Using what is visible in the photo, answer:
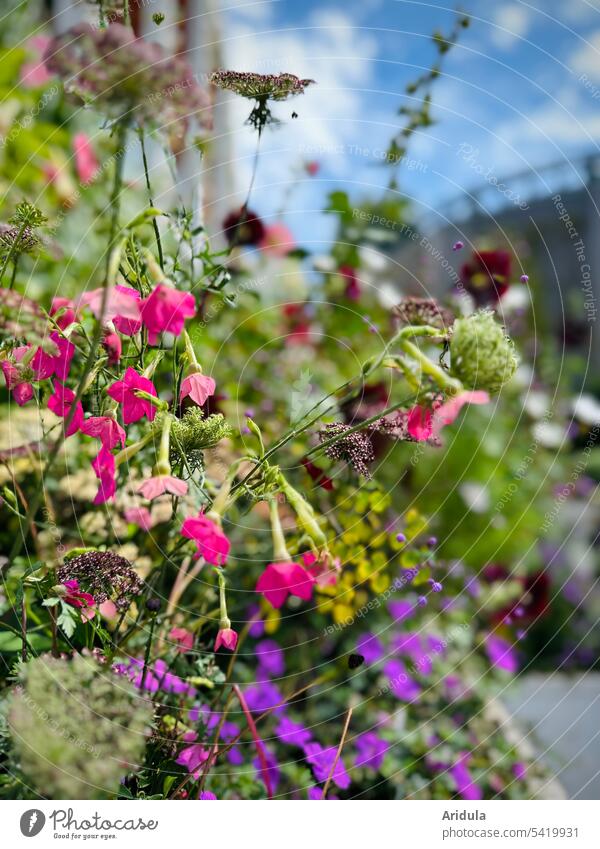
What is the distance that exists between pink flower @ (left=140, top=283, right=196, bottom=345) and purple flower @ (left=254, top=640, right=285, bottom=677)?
2.76ft

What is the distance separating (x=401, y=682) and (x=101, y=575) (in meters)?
0.85

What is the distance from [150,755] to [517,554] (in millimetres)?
1526

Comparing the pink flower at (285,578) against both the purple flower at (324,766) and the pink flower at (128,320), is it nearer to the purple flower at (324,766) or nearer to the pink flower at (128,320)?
the pink flower at (128,320)

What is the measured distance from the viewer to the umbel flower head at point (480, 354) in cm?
53

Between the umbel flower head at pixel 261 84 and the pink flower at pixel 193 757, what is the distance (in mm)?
659

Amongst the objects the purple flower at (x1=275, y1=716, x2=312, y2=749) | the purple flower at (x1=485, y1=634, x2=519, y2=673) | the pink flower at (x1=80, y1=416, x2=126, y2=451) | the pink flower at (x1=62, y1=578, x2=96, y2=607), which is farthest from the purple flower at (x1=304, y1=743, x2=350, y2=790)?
the purple flower at (x1=485, y1=634, x2=519, y2=673)

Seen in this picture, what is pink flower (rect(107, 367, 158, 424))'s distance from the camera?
1.98 feet

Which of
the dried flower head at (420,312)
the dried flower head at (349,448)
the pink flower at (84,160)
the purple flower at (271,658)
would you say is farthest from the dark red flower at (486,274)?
the pink flower at (84,160)

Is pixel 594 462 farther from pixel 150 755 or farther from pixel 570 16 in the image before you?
pixel 150 755

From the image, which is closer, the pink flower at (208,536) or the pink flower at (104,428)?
the pink flower at (208,536)

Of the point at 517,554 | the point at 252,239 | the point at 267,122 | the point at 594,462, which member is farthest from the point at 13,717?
the point at 594,462

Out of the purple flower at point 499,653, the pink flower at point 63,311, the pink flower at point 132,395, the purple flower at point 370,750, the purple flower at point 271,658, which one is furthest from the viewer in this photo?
the purple flower at point 499,653

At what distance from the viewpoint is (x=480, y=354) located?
20.9 inches

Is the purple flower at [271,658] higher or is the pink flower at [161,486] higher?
the purple flower at [271,658]
